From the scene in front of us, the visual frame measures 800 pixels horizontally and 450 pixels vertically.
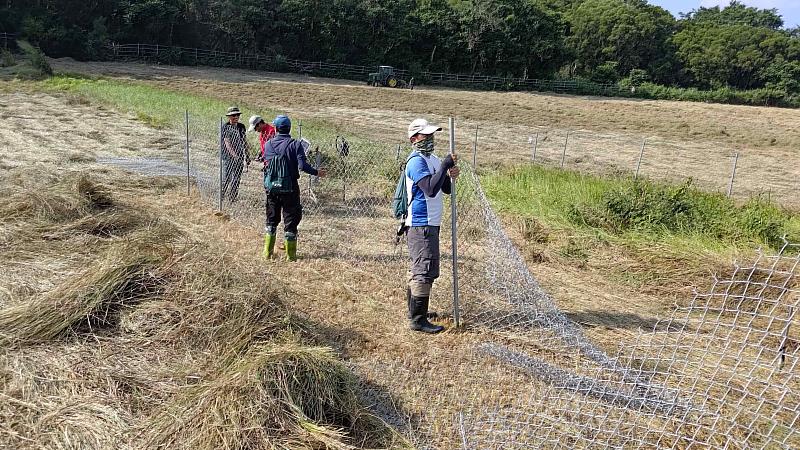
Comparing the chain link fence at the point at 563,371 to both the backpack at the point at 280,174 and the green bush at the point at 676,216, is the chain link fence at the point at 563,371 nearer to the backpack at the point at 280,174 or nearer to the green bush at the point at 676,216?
the backpack at the point at 280,174

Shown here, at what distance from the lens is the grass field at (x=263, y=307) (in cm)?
312

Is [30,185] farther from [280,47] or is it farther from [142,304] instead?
[280,47]

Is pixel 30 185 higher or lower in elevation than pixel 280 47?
lower

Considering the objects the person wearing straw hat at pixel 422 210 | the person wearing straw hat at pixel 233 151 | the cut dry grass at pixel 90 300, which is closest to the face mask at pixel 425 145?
the person wearing straw hat at pixel 422 210

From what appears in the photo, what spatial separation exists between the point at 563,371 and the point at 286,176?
3.21 m

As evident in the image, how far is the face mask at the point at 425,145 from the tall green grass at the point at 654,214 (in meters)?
3.89

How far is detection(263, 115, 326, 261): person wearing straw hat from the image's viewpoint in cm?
586

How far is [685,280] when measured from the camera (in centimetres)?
625

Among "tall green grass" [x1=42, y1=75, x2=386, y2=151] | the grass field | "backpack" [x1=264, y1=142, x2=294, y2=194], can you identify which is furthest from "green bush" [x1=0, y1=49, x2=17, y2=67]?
"backpack" [x1=264, y1=142, x2=294, y2=194]

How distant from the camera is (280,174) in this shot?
5863 millimetres

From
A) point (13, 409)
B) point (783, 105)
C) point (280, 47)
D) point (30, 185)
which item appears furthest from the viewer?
point (783, 105)

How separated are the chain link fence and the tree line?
38559 millimetres

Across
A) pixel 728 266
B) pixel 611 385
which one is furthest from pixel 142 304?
pixel 728 266

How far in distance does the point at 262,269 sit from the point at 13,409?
2.80 m
